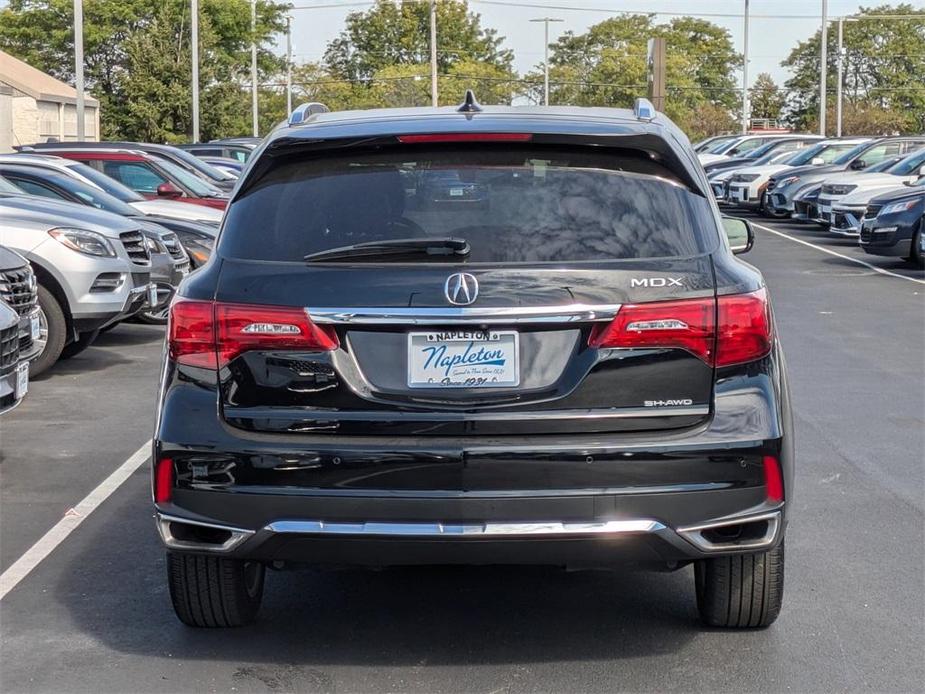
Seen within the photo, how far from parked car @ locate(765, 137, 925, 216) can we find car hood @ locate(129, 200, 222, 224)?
1619cm

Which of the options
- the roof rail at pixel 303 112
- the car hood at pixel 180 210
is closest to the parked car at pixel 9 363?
the roof rail at pixel 303 112

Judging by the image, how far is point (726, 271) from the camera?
14.7 ft

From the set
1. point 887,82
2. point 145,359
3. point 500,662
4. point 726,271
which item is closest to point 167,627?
point 500,662

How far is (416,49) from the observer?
393 feet

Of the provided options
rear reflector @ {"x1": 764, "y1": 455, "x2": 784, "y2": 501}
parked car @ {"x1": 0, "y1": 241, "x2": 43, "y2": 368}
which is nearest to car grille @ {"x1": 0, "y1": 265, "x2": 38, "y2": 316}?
parked car @ {"x1": 0, "y1": 241, "x2": 43, "y2": 368}

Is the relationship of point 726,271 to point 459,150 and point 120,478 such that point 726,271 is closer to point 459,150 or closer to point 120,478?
point 459,150

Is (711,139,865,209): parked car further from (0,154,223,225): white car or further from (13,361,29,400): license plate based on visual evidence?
(13,361,29,400): license plate

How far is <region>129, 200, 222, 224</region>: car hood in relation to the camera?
1644 cm

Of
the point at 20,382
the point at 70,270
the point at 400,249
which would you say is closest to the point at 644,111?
the point at 400,249

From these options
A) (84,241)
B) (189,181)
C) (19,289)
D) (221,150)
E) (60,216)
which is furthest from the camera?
(221,150)

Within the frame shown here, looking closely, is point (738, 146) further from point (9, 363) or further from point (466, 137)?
point (466, 137)

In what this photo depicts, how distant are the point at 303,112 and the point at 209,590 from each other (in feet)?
5.54

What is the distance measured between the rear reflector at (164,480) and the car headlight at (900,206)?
16779 mm

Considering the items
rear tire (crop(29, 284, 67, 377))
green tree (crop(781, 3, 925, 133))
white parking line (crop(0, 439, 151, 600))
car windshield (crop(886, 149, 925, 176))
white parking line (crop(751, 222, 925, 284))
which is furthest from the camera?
green tree (crop(781, 3, 925, 133))
